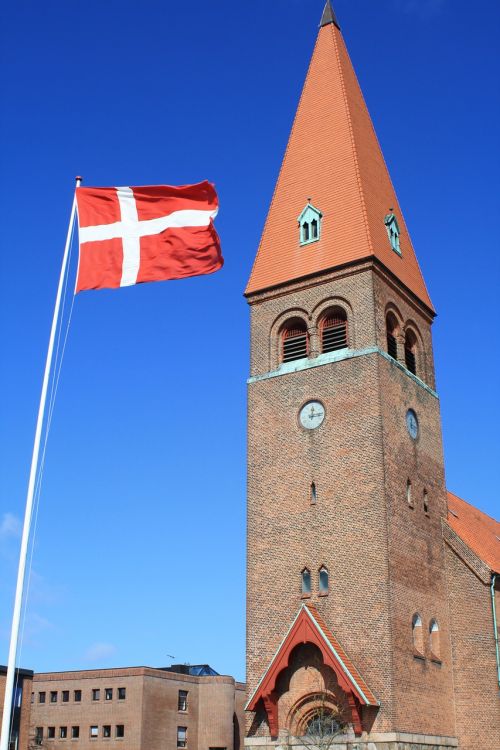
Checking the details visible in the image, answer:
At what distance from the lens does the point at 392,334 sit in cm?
3469

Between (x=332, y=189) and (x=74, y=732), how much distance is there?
140 feet

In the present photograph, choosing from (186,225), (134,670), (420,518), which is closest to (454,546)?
(420,518)

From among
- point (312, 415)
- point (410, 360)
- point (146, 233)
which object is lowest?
point (146, 233)

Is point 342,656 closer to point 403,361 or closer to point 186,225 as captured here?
point 403,361

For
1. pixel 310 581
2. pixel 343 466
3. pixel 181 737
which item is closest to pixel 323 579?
pixel 310 581

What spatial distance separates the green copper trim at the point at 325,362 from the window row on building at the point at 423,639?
872 centimetres

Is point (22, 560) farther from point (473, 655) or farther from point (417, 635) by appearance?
point (473, 655)

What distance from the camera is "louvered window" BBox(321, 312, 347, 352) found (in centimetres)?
3347

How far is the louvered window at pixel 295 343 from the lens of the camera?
3425 cm

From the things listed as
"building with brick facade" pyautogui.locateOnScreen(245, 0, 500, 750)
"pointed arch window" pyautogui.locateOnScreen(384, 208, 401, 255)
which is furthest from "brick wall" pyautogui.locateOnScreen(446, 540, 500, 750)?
"pointed arch window" pyautogui.locateOnScreen(384, 208, 401, 255)

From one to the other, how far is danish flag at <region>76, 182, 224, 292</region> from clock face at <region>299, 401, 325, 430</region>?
14.6 m

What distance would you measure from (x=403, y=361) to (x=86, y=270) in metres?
18.7

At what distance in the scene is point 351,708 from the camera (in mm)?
27688

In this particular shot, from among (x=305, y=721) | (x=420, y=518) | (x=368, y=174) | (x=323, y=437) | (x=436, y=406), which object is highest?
(x=368, y=174)
